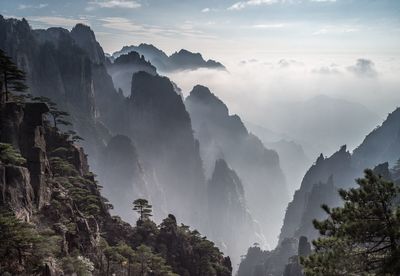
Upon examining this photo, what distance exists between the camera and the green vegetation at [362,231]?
1789cm

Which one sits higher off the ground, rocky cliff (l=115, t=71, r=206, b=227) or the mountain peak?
the mountain peak

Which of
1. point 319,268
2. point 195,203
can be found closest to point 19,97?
point 319,268

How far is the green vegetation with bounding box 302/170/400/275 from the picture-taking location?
704 inches

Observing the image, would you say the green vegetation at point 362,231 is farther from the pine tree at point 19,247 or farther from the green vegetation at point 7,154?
the green vegetation at point 7,154

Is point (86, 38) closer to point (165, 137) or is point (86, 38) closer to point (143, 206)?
point (165, 137)

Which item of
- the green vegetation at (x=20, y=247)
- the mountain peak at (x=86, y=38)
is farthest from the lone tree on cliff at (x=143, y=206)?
the mountain peak at (x=86, y=38)

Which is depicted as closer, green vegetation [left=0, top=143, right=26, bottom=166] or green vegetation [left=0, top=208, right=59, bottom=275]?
green vegetation [left=0, top=208, right=59, bottom=275]

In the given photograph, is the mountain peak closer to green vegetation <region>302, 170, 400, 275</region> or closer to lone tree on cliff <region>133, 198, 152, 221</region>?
Result: lone tree on cliff <region>133, 198, 152, 221</region>

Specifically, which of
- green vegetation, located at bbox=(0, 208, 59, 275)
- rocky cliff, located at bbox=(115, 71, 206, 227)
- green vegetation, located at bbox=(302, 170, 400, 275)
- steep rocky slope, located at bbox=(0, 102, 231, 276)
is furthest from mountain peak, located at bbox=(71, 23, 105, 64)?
green vegetation, located at bbox=(302, 170, 400, 275)

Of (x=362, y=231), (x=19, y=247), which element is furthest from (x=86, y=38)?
(x=362, y=231)

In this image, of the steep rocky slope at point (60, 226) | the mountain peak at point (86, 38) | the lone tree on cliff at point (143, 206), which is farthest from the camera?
the mountain peak at point (86, 38)

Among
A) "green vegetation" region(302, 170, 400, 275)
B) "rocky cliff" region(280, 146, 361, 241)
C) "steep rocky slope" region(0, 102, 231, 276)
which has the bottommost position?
"green vegetation" region(302, 170, 400, 275)

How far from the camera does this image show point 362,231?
18031 mm

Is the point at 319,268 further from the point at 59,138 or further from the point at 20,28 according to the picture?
the point at 20,28
